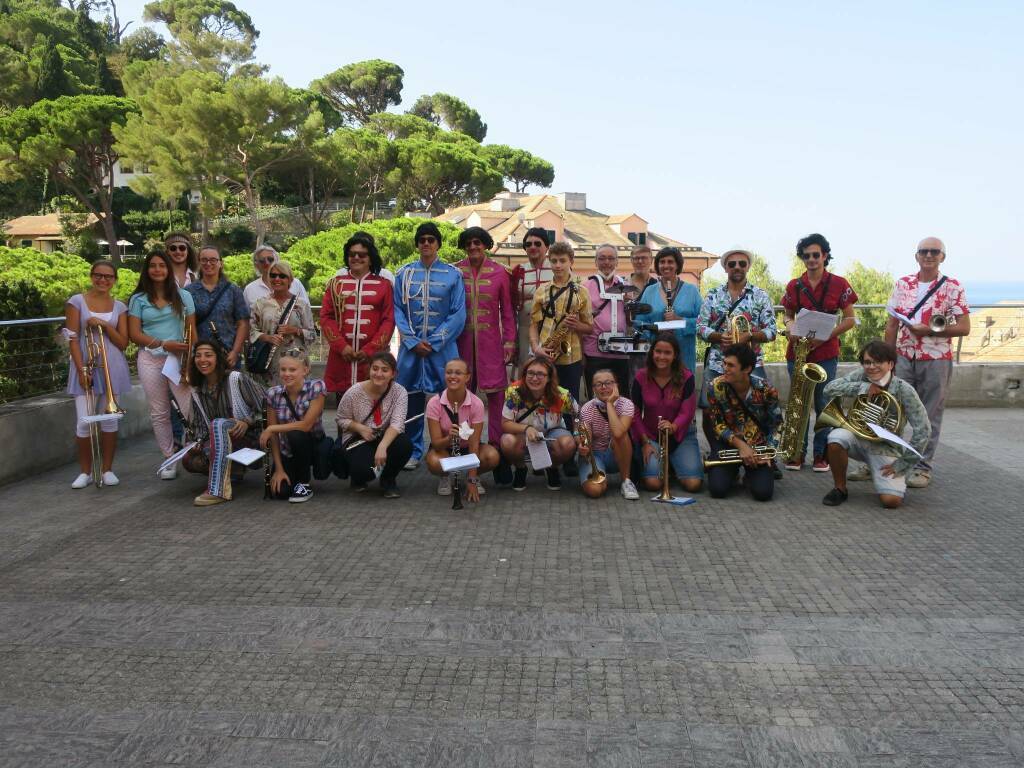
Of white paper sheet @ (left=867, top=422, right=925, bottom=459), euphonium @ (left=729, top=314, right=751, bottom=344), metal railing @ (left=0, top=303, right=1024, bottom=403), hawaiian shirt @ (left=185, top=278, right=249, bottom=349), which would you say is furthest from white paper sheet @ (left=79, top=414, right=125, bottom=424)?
white paper sheet @ (left=867, top=422, right=925, bottom=459)

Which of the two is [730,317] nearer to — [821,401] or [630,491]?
[821,401]

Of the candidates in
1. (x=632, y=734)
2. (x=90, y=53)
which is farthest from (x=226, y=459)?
(x=90, y=53)

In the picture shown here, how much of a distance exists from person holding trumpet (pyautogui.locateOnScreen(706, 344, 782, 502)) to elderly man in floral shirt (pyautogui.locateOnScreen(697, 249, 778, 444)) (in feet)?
1.01

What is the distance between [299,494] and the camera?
6082 millimetres

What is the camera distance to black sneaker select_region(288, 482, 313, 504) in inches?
238

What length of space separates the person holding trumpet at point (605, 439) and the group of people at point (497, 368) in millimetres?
15

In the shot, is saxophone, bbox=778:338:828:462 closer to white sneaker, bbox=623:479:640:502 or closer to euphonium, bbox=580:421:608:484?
white sneaker, bbox=623:479:640:502

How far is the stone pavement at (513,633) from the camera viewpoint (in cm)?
302

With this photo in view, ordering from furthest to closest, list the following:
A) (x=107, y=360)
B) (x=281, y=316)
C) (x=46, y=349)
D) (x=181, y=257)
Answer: (x=46, y=349), (x=181, y=257), (x=281, y=316), (x=107, y=360)

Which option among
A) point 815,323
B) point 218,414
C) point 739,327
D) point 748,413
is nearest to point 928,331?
point 815,323

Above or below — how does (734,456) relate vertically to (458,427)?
below

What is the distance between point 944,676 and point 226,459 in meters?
4.51

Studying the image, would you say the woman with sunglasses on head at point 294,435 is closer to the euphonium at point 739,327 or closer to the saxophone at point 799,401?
the euphonium at point 739,327

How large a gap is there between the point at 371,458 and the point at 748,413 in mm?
2634
